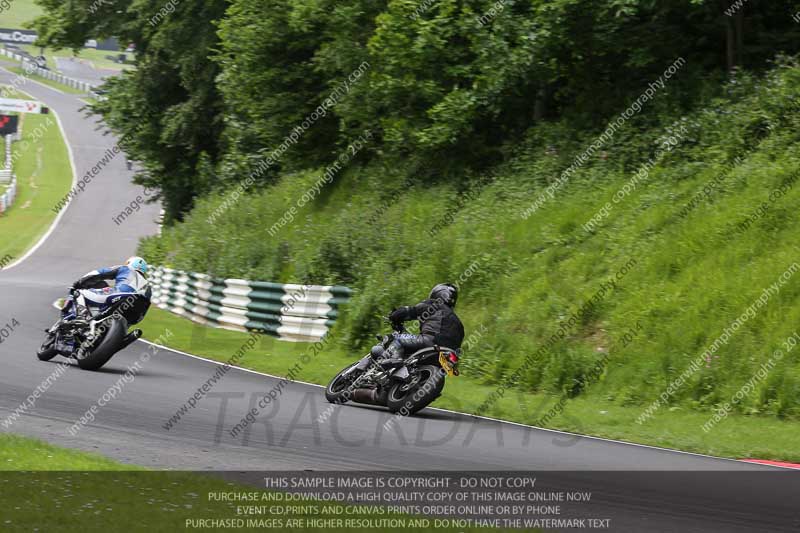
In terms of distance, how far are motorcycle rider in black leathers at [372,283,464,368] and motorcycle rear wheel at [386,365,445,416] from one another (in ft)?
0.90

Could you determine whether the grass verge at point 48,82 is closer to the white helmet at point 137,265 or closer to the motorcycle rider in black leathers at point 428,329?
the white helmet at point 137,265

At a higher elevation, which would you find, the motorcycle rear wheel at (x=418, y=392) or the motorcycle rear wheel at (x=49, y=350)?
the motorcycle rear wheel at (x=418, y=392)

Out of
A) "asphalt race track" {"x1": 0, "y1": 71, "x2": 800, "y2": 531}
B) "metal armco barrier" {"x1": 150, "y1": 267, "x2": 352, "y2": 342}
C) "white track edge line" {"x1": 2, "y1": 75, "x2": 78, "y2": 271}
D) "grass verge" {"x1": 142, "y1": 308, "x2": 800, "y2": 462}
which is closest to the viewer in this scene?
"asphalt race track" {"x1": 0, "y1": 71, "x2": 800, "y2": 531}

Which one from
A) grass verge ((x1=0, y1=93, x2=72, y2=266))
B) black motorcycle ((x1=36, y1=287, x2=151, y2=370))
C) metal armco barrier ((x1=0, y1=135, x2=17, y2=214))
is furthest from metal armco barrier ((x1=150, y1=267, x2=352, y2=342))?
metal armco barrier ((x1=0, y1=135, x2=17, y2=214))

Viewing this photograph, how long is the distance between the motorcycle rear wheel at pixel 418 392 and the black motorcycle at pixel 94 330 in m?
3.84

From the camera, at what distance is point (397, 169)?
25.1m

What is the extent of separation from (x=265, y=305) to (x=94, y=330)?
650cm

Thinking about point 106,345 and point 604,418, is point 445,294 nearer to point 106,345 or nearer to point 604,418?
point 604,418

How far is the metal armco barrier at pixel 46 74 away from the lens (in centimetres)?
9531

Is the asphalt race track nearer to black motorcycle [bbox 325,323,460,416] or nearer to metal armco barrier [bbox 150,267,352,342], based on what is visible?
black motorcycle [bbox 325,323,460,416]

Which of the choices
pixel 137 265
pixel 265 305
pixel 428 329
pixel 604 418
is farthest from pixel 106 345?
pixel 265 305

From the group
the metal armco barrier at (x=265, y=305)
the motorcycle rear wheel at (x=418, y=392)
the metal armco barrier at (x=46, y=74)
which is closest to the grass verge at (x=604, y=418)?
the metal armco barrier at (x=265, y=305)

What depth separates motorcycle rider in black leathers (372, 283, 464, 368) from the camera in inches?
467

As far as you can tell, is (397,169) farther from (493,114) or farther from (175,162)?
(175,162)
